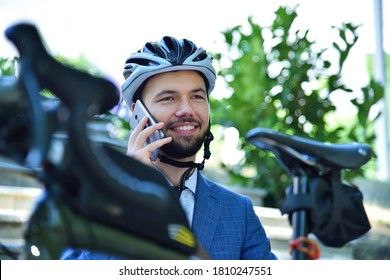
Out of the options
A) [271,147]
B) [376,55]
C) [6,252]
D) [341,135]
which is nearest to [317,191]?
[271,147]

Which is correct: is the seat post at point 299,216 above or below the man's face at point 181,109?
below

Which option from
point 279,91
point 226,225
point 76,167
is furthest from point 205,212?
point 279,91

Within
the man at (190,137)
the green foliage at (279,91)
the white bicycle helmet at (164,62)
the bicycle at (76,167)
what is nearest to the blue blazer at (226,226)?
the man at (190,137)

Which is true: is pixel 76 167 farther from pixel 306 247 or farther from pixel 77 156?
pixel 306 247

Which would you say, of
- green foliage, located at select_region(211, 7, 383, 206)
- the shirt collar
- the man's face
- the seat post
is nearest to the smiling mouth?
the man's face

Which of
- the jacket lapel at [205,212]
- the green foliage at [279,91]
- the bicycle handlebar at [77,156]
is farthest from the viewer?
the green foliage at [279,91]

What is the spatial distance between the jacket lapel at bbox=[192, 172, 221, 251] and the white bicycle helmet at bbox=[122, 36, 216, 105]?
0.23 meters

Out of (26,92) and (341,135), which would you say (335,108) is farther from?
(26,92)

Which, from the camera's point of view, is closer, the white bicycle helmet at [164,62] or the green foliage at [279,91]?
the white bicycle helmet at [164,62]

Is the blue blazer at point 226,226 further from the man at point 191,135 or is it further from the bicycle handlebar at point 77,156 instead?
the bicycle handlebar at point 77,156

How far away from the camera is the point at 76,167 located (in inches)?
21.6

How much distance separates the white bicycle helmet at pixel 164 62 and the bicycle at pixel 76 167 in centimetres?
97

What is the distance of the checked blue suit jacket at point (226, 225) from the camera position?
4.80 feet

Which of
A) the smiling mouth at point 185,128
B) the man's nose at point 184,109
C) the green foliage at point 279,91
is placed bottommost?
the green foliage at point 279,91
